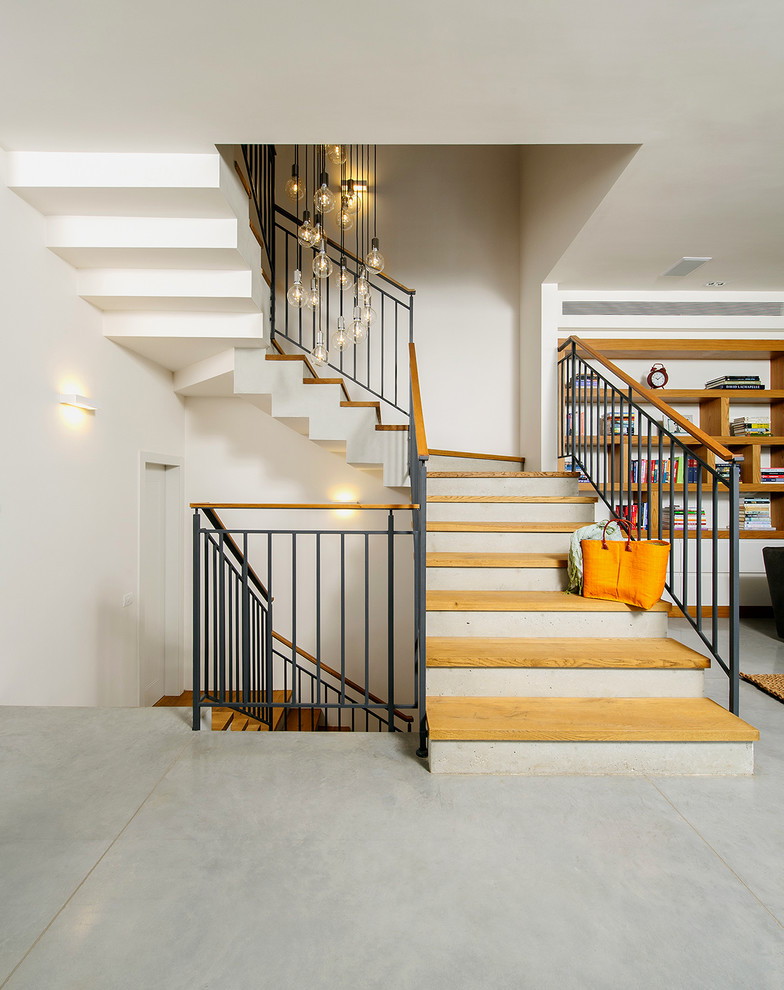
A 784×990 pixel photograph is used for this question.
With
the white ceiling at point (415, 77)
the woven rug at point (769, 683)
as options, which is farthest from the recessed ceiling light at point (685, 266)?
the woven rug at point (769, 683)

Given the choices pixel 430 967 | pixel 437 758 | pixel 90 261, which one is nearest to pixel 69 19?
pixel 90 261

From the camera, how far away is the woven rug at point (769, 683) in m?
2.80

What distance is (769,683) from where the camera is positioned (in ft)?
9.61

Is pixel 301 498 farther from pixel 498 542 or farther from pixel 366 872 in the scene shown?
pixel 366 872

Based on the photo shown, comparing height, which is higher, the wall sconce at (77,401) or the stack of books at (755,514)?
the wall sconce at (77,401)

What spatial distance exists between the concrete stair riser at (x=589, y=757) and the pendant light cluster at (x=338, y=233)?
7.68ft

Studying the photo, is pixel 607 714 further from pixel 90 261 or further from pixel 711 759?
pixel 90 261

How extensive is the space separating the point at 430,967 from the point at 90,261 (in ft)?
12.6

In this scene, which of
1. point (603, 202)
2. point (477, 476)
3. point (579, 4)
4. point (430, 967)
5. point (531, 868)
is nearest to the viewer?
point (430, 967)

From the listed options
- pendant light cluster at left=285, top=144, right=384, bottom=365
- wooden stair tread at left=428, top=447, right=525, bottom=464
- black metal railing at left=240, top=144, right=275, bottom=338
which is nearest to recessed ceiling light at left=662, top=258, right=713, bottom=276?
wooden stair tread at left=428, top=447, right=525, bottom=464

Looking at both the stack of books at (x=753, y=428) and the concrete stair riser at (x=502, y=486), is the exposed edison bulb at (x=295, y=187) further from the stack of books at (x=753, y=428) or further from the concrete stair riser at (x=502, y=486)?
the stack of books at (x=753, y=428)

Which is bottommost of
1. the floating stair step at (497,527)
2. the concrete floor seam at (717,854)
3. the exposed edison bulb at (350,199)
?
the concrete floor seam at (717,854)

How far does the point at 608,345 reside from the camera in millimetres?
4684

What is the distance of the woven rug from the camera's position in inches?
110
